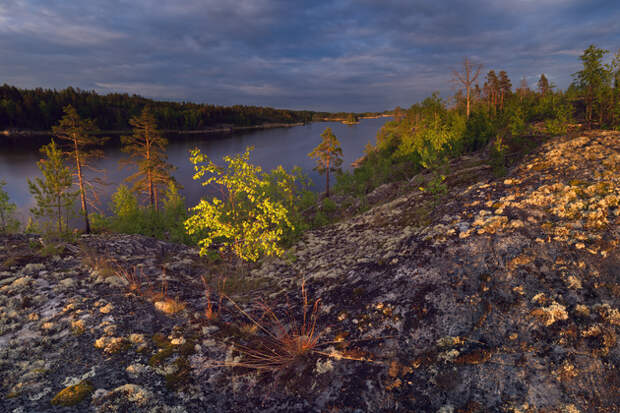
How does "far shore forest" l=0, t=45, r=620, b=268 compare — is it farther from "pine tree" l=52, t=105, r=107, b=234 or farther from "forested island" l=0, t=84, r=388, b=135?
"forested island" l=0, t=84, r=388, b=135

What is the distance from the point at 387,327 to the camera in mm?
4270

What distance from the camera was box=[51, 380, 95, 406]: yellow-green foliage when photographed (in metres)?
3.16

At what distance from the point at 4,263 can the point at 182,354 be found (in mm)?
6489

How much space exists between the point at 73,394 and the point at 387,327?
4.00m

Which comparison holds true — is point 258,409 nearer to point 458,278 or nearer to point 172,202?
point 458,278

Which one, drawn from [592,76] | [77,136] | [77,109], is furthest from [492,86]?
[77,109]

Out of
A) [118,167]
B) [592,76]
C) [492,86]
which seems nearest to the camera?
[592,76]

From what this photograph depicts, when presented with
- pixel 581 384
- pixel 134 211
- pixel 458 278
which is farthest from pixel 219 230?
pixel 134 211

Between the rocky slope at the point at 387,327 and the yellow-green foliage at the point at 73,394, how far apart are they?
2 cm

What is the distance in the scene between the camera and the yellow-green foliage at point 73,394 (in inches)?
125

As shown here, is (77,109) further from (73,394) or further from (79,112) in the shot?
(73,394)

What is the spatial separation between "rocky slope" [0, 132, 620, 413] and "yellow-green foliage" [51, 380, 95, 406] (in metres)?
0.02

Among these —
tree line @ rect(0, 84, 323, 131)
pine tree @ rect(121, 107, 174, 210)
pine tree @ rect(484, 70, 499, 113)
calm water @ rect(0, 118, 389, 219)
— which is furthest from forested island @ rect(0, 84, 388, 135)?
pine tree @ rect(484, 70, 499, 113)

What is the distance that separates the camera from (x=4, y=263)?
711 cm
